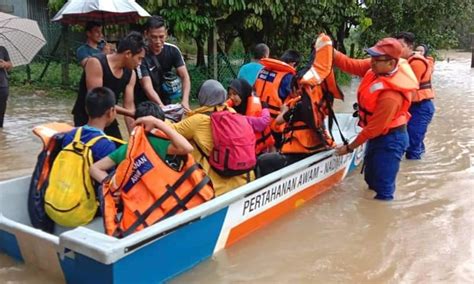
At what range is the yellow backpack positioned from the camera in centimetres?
333

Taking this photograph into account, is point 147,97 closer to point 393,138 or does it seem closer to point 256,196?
point 256,196

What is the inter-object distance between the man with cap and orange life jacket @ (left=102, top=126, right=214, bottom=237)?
1.94m

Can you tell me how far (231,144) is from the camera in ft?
12.6

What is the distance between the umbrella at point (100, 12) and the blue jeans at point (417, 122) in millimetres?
3578

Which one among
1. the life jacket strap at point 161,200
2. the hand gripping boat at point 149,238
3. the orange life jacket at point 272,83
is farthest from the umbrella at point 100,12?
the life jacket strap at point 161,200

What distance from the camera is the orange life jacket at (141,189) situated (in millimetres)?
3205

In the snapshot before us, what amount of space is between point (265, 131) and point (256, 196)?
35.9 inches

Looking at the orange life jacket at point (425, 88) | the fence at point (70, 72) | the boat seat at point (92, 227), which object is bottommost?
the fence at point (70, 72)

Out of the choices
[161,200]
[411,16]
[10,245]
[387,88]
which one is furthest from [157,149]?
[411,16]

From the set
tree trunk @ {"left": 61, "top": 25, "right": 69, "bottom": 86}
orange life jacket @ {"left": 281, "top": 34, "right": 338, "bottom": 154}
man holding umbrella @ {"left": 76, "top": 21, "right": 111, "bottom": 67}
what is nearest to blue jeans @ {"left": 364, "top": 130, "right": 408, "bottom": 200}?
orange life jacket @ {"left": 281, "top": 34, "right": 338, "bottom": 154}

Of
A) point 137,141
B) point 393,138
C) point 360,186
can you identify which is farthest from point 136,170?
point 360,186

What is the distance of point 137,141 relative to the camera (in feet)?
10.5

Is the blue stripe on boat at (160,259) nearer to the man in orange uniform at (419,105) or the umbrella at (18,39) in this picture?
the man in orange uniform at (419,105)

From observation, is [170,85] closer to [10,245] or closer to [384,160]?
[384,160]
